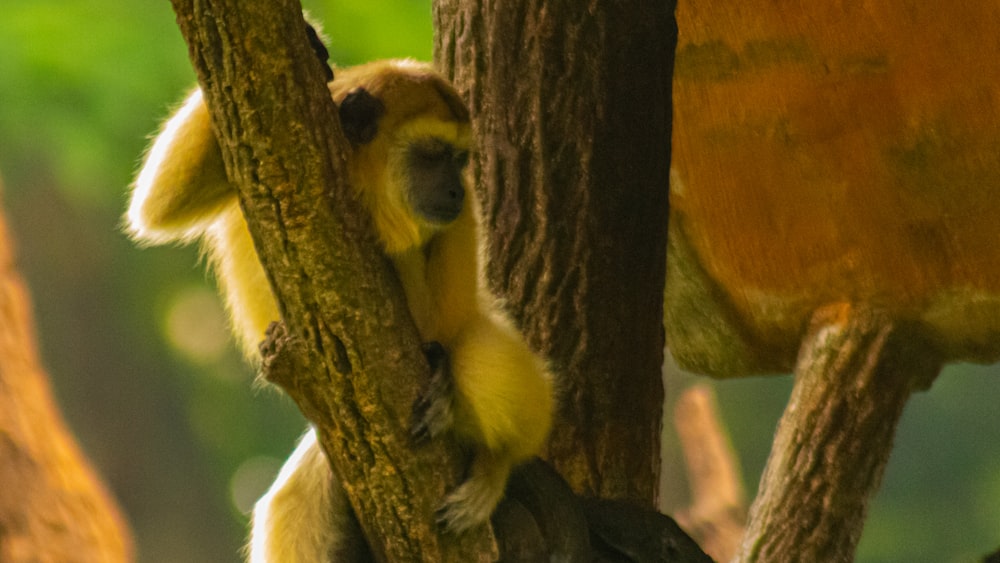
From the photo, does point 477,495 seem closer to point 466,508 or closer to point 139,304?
point 466,508

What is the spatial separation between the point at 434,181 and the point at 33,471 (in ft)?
8.62

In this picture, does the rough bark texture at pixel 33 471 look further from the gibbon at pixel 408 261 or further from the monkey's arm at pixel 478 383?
the monkey's arm at pixel 478 383

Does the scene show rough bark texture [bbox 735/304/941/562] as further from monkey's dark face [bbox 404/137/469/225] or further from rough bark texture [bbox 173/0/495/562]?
monkey's dark face [bbox 404/137/469/225]

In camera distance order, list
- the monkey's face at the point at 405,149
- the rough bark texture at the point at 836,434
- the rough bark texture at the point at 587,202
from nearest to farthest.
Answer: the monkey's face at the point at 405,149, the rough bark texture at the point at 587,202, the rough bark texture at the point at 836,434

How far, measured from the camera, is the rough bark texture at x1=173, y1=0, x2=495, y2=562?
171 cm

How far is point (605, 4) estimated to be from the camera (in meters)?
2.80

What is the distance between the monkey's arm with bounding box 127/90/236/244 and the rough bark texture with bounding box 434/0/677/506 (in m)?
0.94

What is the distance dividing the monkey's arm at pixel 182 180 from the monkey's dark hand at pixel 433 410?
541mm

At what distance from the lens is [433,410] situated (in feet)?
6.50

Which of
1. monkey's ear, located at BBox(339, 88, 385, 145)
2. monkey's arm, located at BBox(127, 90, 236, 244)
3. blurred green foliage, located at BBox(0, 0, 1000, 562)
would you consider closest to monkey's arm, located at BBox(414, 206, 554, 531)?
monkey's ear, located at BBox(339, 88, 385, 145)

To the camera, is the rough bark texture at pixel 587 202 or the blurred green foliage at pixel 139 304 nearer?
the rough bark texture at pixel 587 202

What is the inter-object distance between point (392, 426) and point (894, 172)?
200 centimetres

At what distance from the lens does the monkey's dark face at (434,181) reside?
2.25 metres

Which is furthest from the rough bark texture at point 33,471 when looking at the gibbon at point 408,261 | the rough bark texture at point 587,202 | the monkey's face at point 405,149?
the monkey's face at point 405,149
